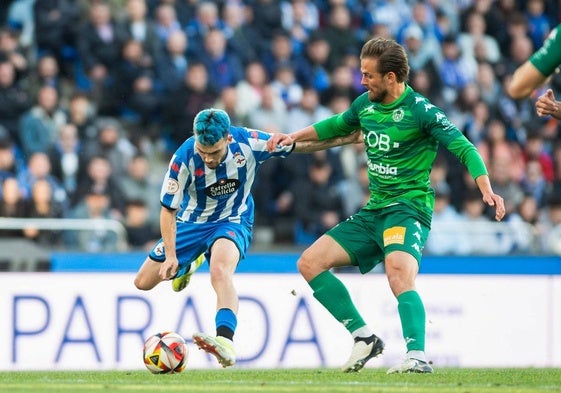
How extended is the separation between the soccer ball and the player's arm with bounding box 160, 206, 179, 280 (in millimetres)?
460

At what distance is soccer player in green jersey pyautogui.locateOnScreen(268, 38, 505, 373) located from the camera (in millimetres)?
9172

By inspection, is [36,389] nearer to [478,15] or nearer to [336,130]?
[336,130]

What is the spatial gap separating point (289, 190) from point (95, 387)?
773 cm

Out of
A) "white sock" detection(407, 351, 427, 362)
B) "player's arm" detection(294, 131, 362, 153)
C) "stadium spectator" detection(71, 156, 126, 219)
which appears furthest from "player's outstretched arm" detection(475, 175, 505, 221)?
"stadium spectator" detection(71, 156, 126, 219)

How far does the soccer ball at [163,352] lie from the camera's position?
945 cm

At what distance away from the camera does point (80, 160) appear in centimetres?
1477

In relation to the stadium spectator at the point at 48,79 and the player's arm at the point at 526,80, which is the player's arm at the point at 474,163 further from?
the stadium spectator at the point at 48,79

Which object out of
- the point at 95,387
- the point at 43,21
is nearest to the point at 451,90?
the point at 43,21

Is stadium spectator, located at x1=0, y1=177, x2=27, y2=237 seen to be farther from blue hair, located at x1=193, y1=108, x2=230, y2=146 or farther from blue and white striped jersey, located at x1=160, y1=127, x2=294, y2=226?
blue hair, located at x1=193, y1=108, x2=230, y2=146

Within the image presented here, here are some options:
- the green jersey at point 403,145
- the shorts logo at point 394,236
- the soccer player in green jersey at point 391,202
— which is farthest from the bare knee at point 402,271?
the green jersey at point 403,145

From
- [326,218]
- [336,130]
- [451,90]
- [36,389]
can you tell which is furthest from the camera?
[451,90]

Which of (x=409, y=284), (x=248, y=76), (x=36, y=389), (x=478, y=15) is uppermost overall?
(x=478, y=15)

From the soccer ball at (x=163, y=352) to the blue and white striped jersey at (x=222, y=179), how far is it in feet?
3.32

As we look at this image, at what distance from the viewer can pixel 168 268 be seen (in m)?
9.45
